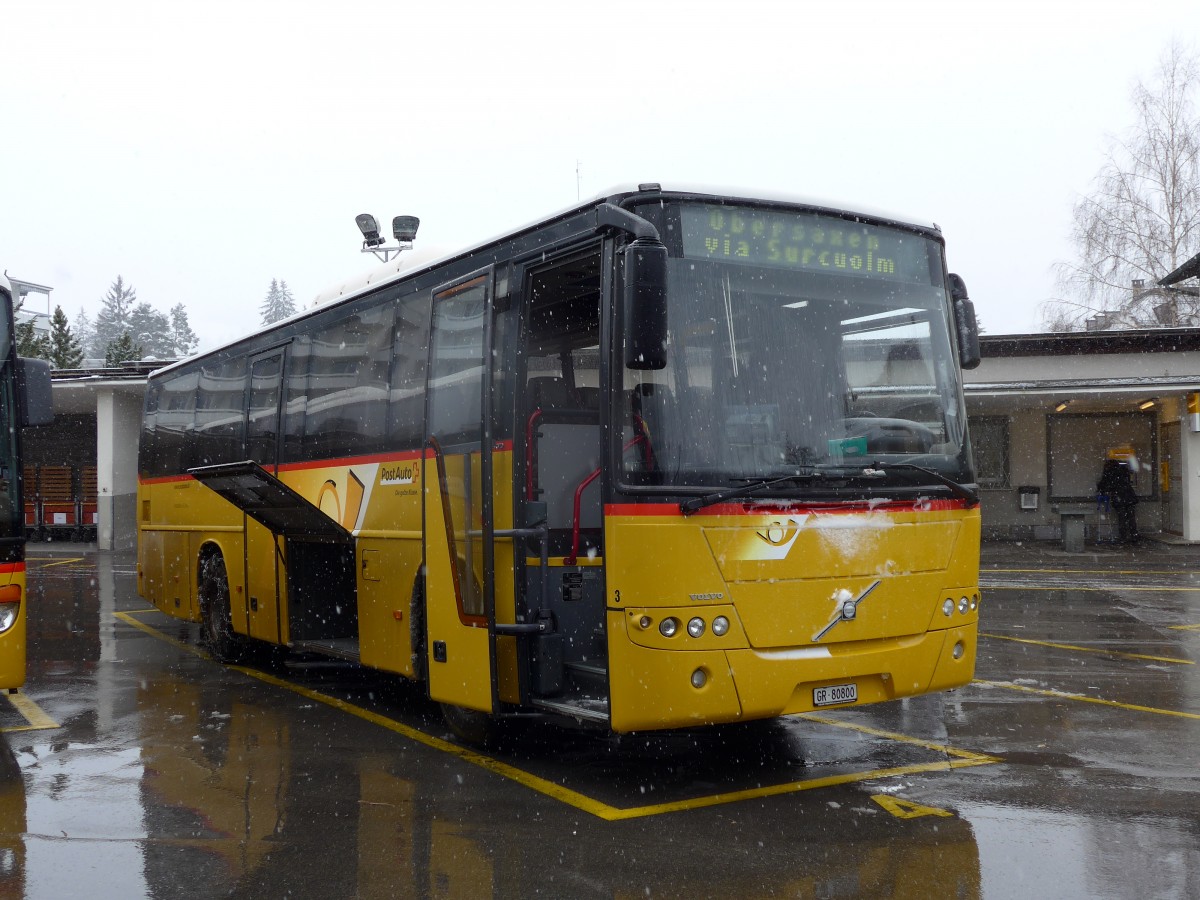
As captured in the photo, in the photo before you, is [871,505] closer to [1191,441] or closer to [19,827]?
[19,827]

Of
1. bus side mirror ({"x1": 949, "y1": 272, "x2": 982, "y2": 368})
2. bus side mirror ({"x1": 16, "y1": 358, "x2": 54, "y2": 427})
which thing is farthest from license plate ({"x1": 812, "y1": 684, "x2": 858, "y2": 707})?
bus side mirror ({"x1": 16, "y1": 358, "x2": 54, "y2": 427})

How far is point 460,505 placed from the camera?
7.29 meters

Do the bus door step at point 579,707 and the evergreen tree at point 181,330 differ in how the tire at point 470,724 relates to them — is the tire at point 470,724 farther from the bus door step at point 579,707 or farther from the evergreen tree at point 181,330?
the evergreen tree at point 181,330

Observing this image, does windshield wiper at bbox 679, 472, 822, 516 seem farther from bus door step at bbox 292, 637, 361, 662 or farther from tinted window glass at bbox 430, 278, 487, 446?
bus door step at bbox 292, 637, 361, 662

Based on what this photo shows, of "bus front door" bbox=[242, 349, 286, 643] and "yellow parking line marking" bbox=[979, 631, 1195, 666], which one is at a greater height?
"bus front door" bbox=[242, 349, 286, 643]

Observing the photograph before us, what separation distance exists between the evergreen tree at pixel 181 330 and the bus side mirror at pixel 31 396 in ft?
352

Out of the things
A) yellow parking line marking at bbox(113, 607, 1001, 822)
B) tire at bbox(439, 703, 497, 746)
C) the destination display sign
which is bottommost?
yellow parking line marking at bbox(113, 607, 1001, 822)

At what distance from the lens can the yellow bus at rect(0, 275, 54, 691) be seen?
7672 mm

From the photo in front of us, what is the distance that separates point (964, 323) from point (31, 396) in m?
6.31

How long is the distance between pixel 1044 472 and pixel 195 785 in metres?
23.2

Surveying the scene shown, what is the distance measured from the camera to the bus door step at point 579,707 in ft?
20.7

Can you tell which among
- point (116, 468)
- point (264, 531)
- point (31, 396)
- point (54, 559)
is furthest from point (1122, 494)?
point (54, 559)

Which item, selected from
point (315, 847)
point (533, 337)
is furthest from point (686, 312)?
point (315, 847)

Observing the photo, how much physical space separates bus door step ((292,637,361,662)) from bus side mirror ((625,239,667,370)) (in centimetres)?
450
